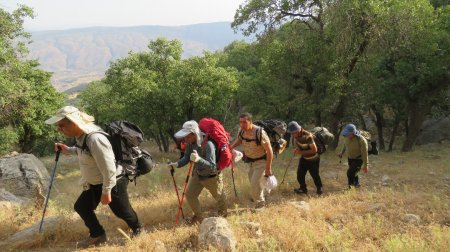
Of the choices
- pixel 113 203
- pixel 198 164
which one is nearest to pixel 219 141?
pixel 198 164

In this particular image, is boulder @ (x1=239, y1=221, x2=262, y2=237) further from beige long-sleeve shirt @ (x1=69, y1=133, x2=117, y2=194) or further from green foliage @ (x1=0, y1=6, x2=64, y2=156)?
green foliage @ (x1=0, y1=6, x2=64, y2=156)

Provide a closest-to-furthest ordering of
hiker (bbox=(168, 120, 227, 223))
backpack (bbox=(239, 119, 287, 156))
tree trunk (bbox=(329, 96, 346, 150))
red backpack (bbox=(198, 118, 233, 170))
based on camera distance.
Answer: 1. hiker (bbox=(168, 120, 227, 223))
2. red backpack (bbox=(198, 118, 233, 170))
3. backpack (bbox=(239, 119, 287, 156))
4. tree trunk (bbox=(329, 96, 346, 150))

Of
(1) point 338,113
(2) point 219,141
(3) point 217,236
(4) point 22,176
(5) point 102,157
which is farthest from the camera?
(1) point 338,113

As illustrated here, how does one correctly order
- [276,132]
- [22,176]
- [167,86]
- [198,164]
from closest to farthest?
[198,164] → [276,132] → [22,176] → [167,86]

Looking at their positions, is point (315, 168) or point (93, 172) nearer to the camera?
point (93, 172)

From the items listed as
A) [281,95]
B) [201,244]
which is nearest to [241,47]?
[281,95]

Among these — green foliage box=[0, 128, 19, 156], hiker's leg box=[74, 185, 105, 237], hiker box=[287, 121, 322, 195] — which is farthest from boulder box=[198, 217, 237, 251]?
green foliage box=[0, 128, 19, 156]

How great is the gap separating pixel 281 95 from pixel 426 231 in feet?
54.1

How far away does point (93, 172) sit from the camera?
538 centimetres

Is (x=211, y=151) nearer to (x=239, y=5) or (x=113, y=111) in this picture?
(x=239, y=5)

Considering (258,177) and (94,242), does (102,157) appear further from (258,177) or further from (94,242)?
(258,177)

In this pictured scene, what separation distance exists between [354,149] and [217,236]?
5.58 m

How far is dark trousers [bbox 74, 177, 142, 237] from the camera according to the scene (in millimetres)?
5573

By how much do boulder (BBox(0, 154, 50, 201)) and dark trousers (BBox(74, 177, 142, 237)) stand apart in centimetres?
800
